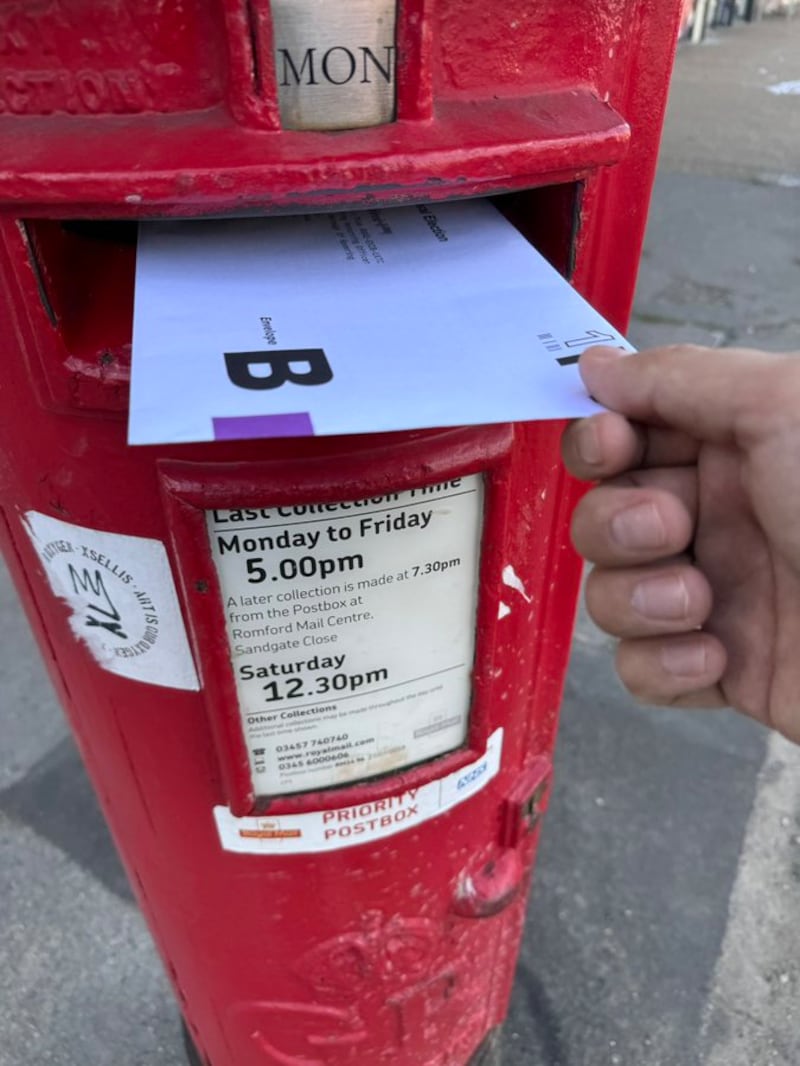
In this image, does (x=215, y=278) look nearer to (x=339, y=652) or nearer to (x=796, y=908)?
(x=339, y=652)

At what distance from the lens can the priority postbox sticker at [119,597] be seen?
37.1 inches

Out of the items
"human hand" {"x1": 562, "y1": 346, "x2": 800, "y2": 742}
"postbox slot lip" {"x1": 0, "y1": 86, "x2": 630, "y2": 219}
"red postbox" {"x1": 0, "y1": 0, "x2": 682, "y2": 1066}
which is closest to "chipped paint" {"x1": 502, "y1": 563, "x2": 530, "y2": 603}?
"red postbox" {"x1": 0, "y1": 0, "x2": 682, "y2": 1066}

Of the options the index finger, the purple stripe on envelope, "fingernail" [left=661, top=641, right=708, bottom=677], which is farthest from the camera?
"fingernail" [left=661, top=641, right=708, bottom=677]

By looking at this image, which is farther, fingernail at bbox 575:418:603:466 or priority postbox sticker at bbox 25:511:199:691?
priority postbox sticker at bbox 25:511:199:691

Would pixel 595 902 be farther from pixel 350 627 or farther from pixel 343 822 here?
pixel 350 627

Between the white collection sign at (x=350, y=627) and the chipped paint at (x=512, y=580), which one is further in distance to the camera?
the chipped paint at (x=512, y=580)

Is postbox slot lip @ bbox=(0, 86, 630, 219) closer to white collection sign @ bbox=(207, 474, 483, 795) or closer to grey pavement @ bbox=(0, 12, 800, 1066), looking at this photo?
white collection sign @ bbox=(207, 474, 483, 795)

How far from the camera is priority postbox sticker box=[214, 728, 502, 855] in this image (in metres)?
1.12

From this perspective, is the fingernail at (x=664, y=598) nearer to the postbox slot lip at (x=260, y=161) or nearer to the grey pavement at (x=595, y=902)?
the postbox slot lip at (x=260, y=161)

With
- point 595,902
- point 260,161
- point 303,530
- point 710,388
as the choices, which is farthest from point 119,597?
point 595,902

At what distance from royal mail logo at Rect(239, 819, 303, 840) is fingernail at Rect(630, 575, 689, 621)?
539mm

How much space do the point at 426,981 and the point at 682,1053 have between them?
0.75 m

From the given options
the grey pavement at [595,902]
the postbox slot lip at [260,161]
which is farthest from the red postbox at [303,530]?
the grey pavement at [595,902]

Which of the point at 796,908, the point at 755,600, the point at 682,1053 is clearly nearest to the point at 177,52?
the point at 755,600
